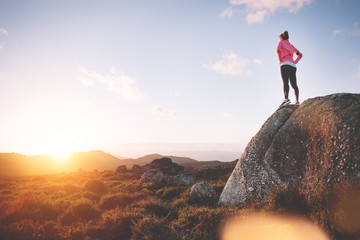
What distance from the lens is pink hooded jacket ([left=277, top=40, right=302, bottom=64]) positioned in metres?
6.81

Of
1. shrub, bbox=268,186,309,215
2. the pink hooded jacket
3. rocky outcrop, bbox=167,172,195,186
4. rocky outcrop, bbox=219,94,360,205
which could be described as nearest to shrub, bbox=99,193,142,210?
rocky outcrop, bbox=219,94,360,205

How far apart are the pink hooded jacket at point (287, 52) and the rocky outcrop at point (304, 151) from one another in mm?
1899

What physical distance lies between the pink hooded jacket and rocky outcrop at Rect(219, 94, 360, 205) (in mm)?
1899

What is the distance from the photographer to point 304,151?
5031 millimetres

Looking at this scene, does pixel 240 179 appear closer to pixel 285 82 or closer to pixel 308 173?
pixel 308 173

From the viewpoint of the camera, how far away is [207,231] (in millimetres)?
4387

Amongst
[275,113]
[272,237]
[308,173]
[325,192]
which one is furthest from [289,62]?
[272,237]

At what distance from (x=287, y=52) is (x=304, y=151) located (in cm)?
410

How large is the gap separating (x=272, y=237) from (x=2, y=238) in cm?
722

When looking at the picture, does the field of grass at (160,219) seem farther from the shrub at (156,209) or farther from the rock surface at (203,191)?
the rock surface at (203,191)

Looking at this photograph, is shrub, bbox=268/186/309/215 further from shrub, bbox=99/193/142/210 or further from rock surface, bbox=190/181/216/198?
shrub, bbox=99/193/142/210

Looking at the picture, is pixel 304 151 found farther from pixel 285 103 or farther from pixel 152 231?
pixel 152 231

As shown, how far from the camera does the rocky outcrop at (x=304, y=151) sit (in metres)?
4.12

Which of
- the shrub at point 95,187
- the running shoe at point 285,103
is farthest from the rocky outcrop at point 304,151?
the shrub at point 95,187
